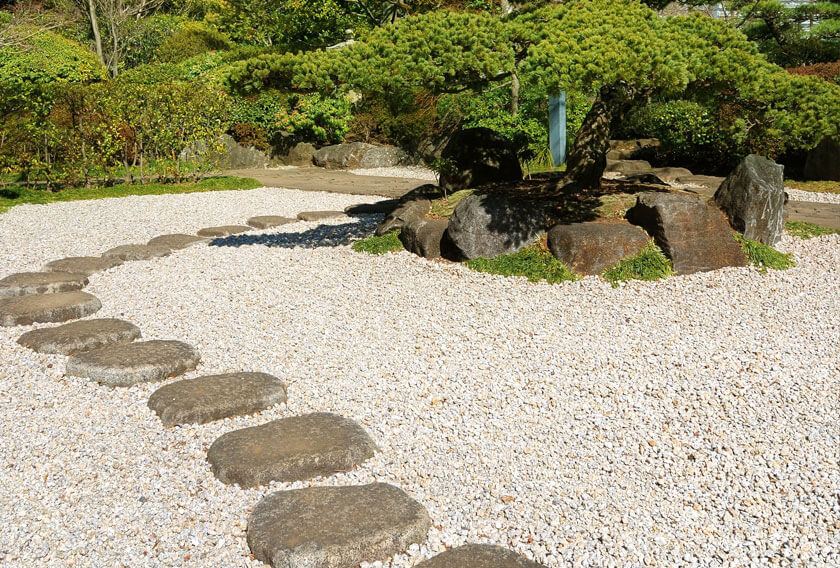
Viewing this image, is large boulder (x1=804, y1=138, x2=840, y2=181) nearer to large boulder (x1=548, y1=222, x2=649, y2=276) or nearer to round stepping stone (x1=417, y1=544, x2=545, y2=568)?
large boulder (x1=548, y1=222, x2=649, y2=276)

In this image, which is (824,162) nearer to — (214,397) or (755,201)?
(755,201)

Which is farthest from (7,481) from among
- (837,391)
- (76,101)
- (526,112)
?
(526,112)

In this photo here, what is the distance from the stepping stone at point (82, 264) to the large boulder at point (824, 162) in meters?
10.2

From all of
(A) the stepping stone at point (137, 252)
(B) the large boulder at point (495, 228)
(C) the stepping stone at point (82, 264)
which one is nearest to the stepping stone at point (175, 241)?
(A) the stepping stone at point (137, 252)

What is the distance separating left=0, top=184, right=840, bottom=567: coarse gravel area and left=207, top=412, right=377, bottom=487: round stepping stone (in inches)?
3.1

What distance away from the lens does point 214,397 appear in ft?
11.9

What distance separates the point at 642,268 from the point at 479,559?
3809mm

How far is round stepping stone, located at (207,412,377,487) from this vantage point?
9.80 ft

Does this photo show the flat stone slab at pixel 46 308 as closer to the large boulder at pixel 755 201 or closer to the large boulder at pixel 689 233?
the large boulder at pixel 689 233

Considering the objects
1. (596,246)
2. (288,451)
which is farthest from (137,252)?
(288,451)

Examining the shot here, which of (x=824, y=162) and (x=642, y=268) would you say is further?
(x=824, y=162)

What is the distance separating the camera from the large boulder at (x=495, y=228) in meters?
6.14

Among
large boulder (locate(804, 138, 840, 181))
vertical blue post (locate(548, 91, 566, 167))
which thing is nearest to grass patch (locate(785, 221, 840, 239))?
large boulder (locate(804, 138, 840, 181))

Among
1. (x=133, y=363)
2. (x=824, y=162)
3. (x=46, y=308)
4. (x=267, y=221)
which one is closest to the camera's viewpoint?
(x=133, y=363)
